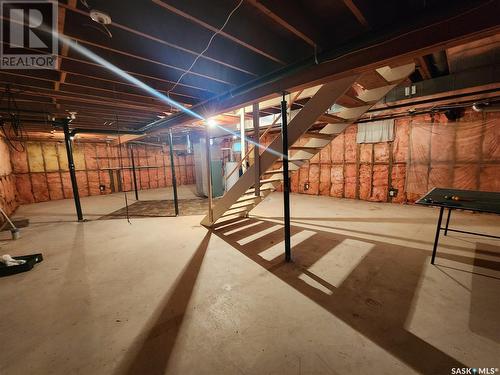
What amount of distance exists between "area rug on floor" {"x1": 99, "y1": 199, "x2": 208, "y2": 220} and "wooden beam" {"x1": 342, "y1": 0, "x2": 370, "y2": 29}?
500 centimetres

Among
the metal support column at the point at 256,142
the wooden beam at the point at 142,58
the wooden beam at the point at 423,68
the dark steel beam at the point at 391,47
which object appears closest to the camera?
the dark steel beam at the point at 391,47

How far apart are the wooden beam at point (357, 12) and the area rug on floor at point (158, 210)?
500 centimetres

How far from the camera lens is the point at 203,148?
7.99 metres

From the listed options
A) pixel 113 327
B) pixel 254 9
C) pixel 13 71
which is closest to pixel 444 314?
pixel 113 327

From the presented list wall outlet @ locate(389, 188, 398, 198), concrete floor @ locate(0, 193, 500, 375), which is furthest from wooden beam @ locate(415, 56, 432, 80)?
wall outlet @ locate(389, 188, 398, 198)

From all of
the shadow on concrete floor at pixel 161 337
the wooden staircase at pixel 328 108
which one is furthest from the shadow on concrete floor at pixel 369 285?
the wooden staircase at pixel 328 108

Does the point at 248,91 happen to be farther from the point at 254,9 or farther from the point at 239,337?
the point at 239,337

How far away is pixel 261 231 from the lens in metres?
4.12

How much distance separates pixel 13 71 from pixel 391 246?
5450mm

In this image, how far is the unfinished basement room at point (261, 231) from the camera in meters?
1.52

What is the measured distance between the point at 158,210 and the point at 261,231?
12.0ft

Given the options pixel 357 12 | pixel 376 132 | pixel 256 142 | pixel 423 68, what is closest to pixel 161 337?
pixel 256 142

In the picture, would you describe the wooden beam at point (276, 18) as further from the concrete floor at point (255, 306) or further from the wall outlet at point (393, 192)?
the wall outlet at point (393, 192)

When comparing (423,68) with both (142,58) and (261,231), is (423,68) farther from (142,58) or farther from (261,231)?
(142,58)
